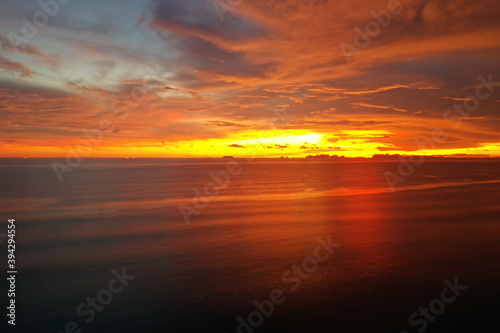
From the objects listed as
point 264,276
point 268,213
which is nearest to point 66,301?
point 264,276

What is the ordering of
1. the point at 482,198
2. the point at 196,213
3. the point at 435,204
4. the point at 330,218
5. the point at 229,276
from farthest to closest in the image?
the point at 482,198, the point at 435,204, the point at 196,213, the point at 330,218, the point at 229,276

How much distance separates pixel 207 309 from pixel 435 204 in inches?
1320

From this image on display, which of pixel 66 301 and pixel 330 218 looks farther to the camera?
pixel 330 218

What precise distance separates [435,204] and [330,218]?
1551cm

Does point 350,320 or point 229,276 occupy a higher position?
point 229,276

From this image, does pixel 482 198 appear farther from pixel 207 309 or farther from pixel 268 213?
pixel 207 309

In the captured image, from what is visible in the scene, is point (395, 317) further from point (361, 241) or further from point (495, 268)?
point (361, 241)

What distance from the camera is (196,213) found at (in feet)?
106

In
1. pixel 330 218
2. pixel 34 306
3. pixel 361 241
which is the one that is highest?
pixel 330 218

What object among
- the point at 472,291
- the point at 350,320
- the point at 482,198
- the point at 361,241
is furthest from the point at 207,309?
the point at 482,198

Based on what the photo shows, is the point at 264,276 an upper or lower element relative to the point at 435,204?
lower

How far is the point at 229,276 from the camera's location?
1524 centimetres

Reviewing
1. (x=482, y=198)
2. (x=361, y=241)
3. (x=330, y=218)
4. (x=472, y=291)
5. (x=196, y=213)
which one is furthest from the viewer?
(x=482, y=198)

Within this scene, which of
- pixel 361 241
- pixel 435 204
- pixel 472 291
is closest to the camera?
pixel 472 291
